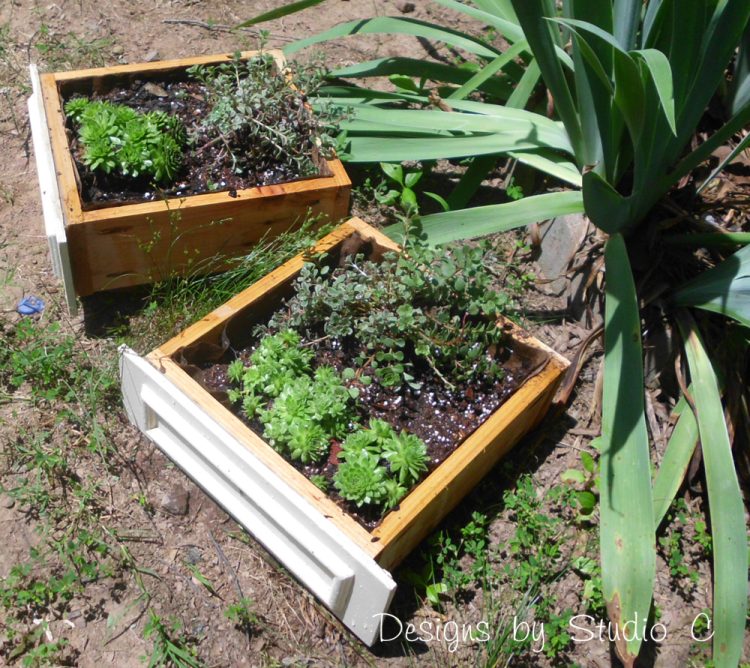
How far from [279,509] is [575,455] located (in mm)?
865

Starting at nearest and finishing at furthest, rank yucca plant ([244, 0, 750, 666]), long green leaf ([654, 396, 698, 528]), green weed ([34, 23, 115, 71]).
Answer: yucca plant ([244, 0, 750, 666]), long green leaf ([654, 396, 698, 528]), green weed ([34, 23, 115, 71])

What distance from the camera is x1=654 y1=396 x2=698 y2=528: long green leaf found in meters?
1.89

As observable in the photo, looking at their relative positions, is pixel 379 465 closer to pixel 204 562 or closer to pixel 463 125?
pixel 204 562

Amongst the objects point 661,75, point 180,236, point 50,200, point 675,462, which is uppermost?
point 661,75

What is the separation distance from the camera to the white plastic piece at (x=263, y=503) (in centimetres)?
155

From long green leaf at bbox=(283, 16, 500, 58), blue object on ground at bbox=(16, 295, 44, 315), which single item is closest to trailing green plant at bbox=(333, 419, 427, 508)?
blue object on ground at bbox=(16, 295, 44, 315)

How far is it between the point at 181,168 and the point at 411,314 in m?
0.86

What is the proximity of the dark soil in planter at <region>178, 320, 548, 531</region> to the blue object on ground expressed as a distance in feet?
2.19

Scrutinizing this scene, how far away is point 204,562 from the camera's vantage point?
185 cm

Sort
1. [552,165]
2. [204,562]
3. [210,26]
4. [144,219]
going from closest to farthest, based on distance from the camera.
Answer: [204,562], [144,219], [552,165], [210,26]

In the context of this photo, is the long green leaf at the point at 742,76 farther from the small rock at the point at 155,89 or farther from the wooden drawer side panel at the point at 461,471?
the small rock at the point at 155,89

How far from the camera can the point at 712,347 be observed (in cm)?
212

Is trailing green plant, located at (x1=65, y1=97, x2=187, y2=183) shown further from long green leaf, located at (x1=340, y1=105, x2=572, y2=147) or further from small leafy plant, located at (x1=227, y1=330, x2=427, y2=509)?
small leafy plant, located at (x1=227, y1=330, x2=427, y2=509)

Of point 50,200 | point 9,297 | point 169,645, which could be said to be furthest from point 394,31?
point 169,645
